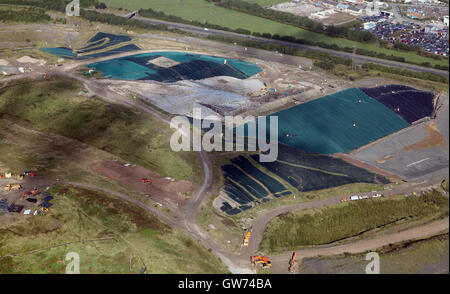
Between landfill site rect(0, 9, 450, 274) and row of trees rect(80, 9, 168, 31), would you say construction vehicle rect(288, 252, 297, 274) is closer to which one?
landfill site rect(0, 9, 450, 274)

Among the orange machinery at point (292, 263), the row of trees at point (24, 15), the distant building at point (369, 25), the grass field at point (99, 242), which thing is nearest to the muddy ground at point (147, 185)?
the grass field at point (99, 242)

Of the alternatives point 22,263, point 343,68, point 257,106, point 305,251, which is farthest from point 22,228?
point 343,68

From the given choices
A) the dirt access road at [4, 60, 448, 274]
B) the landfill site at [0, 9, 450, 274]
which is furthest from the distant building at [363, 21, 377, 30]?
the dirt access road at [4, 60, 448, 274]

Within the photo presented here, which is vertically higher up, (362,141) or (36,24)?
(36,24)

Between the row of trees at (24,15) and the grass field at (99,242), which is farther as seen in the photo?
the row of trees at (24,15)

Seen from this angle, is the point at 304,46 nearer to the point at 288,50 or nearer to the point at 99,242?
the point at 288,50

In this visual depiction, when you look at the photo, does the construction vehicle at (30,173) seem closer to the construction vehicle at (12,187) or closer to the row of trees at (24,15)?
the construction vehicle at (12,187)
